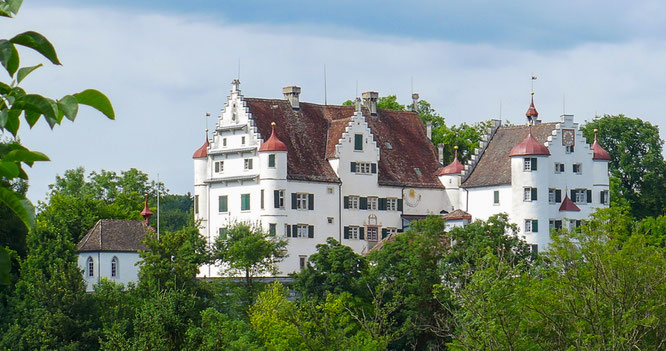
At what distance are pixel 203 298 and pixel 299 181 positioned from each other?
648 inches

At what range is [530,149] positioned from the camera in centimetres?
8806

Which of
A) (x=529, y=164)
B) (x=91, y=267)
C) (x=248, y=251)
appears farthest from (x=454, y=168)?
(x=91, y=267)

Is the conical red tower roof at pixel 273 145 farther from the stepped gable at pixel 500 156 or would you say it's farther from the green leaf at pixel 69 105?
the green leaf at pixel 69 105

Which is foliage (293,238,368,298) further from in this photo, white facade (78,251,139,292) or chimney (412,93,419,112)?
chimney (412,93,419,112)

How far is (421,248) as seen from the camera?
A: 78.9 m

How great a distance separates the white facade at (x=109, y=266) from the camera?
84.4 m

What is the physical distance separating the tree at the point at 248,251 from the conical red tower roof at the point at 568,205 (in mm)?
19391

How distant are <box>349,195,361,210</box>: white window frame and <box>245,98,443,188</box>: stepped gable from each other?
1.76 m

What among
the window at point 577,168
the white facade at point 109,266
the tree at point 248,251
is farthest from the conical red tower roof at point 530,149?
the white facade at point 109,266

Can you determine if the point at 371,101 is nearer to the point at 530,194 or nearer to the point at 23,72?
the point at 530,194

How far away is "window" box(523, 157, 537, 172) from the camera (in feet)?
289

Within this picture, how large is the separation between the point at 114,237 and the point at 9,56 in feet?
272

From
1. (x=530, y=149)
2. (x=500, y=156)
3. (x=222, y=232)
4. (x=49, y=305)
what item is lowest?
(x=49, y=305)

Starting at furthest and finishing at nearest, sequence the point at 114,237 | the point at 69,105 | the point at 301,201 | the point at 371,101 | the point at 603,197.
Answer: the point at 371,101
the point at 603,197
the point at 301,201
the point at 114,237
the point at 69,105
